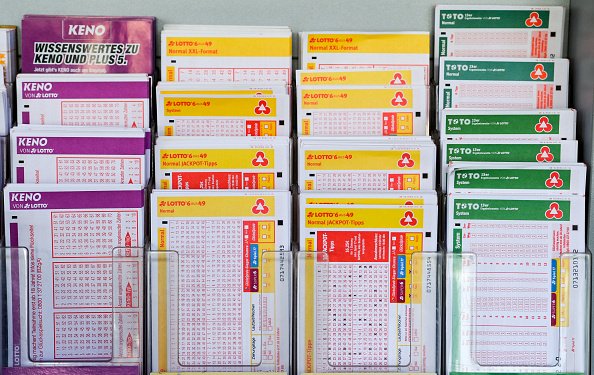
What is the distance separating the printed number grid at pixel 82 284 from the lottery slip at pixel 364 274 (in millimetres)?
398

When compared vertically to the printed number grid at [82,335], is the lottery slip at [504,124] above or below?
above

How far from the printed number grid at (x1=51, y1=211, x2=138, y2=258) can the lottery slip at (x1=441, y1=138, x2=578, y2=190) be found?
662mm

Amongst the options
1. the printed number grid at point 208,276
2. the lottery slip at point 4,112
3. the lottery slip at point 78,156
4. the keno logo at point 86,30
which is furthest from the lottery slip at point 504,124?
the lottery slip at point 4,112

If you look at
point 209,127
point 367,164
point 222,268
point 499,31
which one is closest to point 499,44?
point 499,31

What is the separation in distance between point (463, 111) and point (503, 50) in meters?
0.20

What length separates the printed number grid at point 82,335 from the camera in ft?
7.15

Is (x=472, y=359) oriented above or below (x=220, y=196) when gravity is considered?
below

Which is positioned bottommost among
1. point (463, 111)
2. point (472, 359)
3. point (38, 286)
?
point (472, 359)

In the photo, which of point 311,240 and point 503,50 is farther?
point 503,50

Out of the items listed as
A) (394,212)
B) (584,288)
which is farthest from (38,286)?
(584,288)

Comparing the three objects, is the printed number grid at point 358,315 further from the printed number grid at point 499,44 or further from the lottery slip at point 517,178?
the printed number grid at point 499,44

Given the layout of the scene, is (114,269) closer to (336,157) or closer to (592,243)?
(336,157)

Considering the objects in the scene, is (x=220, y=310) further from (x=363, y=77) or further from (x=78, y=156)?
(x=363, y=77)

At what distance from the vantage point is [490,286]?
7.09 feet
